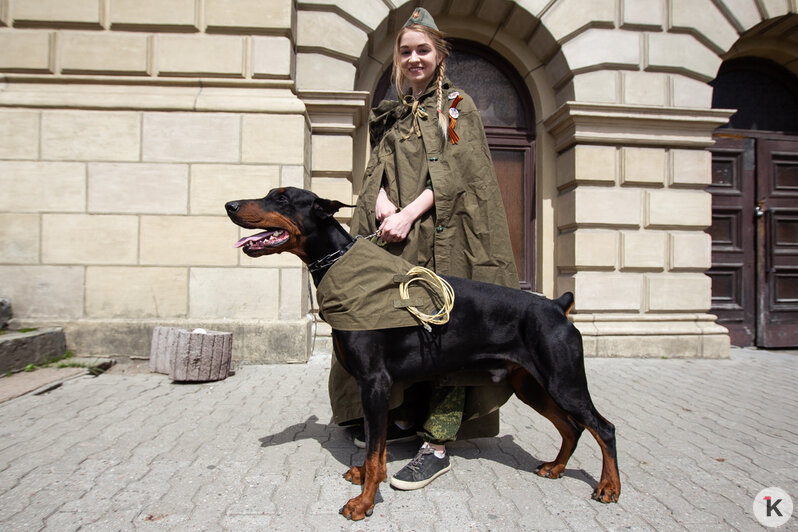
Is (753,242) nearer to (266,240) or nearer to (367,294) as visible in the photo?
(367,294)

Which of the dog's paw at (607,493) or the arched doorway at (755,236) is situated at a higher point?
the arched doorway at (755,236)

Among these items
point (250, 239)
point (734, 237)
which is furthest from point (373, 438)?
point (734, 237)

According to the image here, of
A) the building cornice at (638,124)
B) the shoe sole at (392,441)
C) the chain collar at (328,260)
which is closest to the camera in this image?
the chain collar at (328,260)

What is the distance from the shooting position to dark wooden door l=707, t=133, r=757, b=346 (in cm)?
663

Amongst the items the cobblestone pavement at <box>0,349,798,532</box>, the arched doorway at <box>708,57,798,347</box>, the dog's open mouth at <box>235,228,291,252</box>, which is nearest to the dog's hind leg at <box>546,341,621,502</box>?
the cobblestone pavement at <box>0,349,798,532</box>

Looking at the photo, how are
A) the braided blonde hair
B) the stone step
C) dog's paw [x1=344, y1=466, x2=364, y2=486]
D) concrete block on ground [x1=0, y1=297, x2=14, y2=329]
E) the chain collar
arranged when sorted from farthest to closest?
concrete block on ground [x1=0, y1=297, x2=14, y2=329] → the stone step → the braided blonde hair → dog's paw [x1=344, y1=466, x2=364, y2=486] → the chain collar

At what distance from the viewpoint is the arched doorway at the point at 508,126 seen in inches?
262

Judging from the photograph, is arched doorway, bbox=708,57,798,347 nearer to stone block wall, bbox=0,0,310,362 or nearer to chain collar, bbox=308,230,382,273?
stone block wall, bbox=0,0,310,362

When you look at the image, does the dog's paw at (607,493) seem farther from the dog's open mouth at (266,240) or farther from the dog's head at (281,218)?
the dog's open mouth at (266,240)

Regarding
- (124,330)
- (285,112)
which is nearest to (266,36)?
(285,112)

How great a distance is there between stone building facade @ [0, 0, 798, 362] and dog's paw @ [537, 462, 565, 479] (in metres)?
3.16

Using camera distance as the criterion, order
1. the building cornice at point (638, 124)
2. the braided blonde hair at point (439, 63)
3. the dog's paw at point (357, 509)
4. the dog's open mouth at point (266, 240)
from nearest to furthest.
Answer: the dog's paw at point (357, 509) < the dog's open mouth at point (266, 240) < the braided blonde hair at point (439, 63) < the building cornice at point (638, 124)
